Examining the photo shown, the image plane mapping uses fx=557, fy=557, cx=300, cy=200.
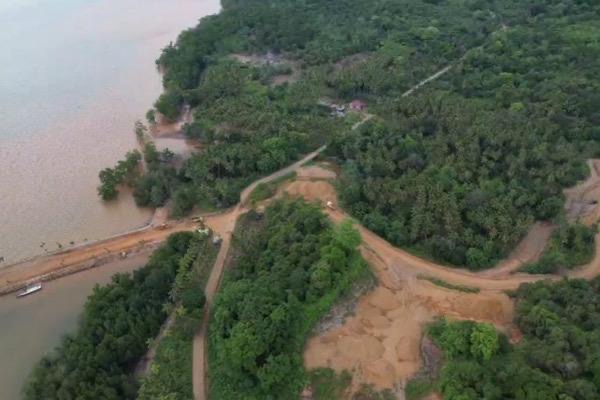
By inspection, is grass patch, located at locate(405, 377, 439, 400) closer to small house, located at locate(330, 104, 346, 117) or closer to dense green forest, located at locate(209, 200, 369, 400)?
dense green forest, located at locate(209, 200, 369, 400)

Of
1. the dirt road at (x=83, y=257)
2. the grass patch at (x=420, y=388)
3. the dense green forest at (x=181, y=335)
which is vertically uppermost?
the dirt road at (x=83, y=257)

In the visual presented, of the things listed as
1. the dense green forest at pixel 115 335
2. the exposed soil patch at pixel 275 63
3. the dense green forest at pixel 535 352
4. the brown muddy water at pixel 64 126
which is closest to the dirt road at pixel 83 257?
the brown muddy water at pixel 64 126

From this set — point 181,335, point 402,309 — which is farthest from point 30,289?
point 402,309

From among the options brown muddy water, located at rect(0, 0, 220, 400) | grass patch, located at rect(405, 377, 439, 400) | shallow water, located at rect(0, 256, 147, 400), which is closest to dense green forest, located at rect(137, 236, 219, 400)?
shallow water, located at rect(0, 256, 147, 400)

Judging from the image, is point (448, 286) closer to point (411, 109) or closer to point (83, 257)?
point (411, 109)

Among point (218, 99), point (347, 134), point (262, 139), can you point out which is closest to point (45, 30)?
point (218, 99)

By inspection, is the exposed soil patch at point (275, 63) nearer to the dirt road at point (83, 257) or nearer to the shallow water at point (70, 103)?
Result: the shallow water at point (70, 103)
